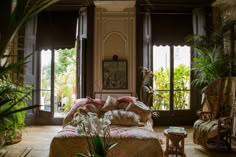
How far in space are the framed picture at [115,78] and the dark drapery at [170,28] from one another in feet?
3.89

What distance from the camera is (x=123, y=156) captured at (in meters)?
3.42

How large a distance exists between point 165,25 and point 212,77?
77.2 inches

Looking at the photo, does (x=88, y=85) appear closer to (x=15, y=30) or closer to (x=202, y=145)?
(x=202, y=145)

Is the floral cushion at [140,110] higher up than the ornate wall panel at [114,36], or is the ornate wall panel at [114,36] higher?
the ornate wall panel at [114,36]

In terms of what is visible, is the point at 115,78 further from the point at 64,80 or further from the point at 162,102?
the point at 64,80

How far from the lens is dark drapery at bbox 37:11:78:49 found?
7070 millimetres

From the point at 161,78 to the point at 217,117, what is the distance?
227 cm

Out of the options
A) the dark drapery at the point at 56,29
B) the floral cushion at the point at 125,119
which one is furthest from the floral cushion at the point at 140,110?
the dark drapery at the point at 56,29

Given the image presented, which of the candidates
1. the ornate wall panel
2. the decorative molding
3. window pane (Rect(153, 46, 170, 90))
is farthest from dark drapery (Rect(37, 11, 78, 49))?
window pane (Rect(153, 46, 170, 90))

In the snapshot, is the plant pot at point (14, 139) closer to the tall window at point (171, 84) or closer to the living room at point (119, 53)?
the living room at point (119, 53)

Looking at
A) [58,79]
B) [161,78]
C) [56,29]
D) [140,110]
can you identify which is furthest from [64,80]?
[140,110]

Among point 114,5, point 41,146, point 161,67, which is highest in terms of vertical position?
point 114,5

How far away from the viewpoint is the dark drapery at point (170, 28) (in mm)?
7039

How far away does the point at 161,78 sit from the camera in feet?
23.3
